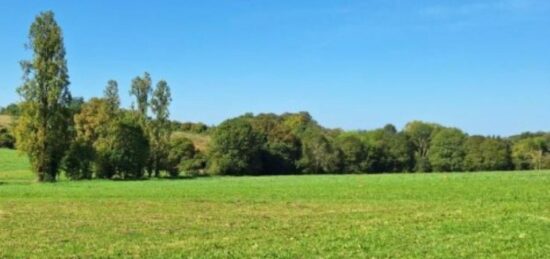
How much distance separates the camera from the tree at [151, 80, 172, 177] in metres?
105

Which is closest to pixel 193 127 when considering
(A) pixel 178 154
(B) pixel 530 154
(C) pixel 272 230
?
(A) pixel 178 154

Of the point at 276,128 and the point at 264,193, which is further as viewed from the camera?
the point at 276,128

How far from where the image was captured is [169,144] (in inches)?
4277

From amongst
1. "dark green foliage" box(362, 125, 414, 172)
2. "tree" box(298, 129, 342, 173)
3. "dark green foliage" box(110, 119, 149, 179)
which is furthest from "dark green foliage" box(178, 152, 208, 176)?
"dark green foliage" box(362, 125, 414, 172)

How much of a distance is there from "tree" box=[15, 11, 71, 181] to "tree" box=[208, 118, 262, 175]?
4481cm

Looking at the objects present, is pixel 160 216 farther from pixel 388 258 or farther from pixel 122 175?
pixel 122 175

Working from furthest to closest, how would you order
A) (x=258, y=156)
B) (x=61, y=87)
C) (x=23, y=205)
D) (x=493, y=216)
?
(x=258, y=156), (x=61, y=87), (x=23, y=205), (x=493, y=216)

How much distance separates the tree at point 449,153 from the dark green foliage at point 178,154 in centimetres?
5225

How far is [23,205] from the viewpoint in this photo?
41.7m

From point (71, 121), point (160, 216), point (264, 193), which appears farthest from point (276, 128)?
point (160, 216)

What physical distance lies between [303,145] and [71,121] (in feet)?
194

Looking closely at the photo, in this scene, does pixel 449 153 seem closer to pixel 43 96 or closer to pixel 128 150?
pixel 128 150

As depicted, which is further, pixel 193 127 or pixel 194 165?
pixel 193 127

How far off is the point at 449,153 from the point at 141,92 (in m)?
68.3
